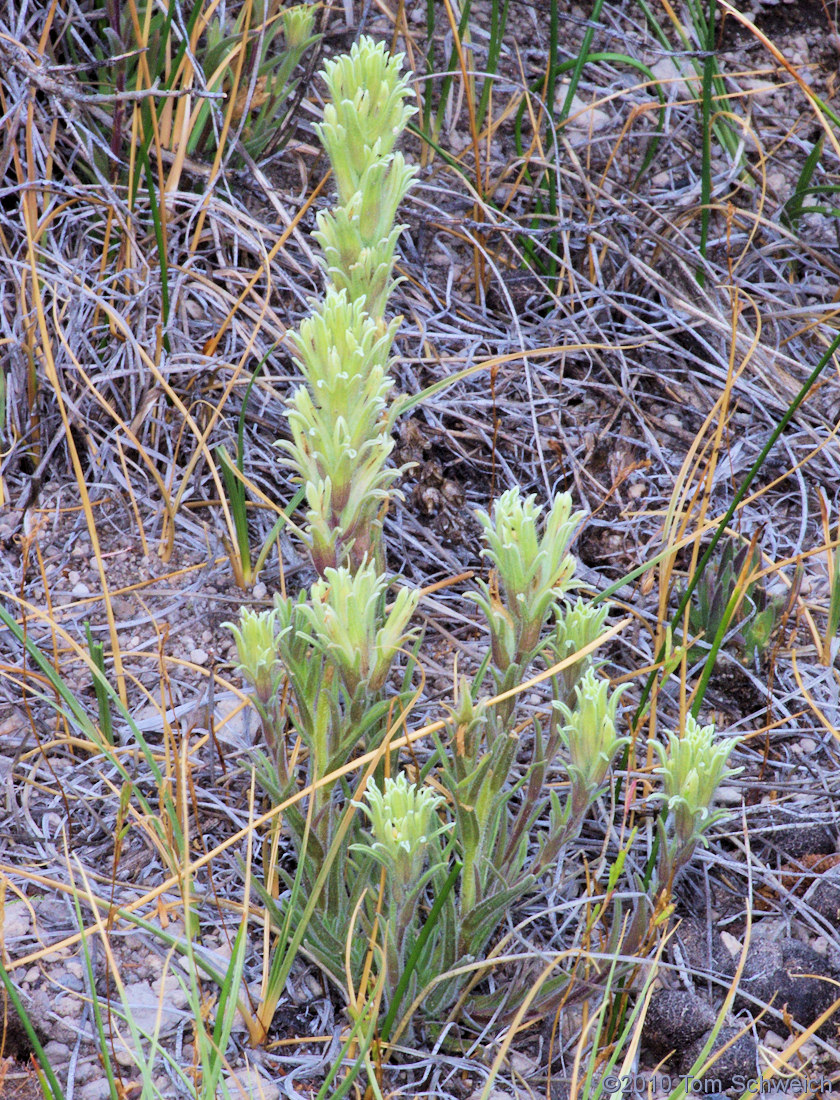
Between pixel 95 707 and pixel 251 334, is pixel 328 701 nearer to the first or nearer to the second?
pixel 95 707

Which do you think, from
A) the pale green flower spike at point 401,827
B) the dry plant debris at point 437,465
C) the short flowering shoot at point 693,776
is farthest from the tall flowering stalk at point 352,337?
the short flowering shoot at point 693,776

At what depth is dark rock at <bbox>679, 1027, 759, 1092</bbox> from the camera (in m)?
1.72

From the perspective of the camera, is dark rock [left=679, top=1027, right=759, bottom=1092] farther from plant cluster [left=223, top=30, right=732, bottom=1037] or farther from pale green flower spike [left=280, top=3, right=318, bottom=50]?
pale green flower spike [left=280, top=3, right=318, bottom=50]

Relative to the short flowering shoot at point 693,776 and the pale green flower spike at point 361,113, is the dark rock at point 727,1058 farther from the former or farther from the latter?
the pale green flower spike at point 361,113

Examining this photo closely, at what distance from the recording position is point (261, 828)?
1990 millimetres

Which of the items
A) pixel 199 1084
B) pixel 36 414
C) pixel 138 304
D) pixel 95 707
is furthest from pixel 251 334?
pixel 199 1084

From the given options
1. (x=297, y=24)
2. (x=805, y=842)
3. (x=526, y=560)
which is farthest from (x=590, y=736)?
(x=297, y=24)

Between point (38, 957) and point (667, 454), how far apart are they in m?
2.03

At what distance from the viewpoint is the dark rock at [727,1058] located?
1.72 m

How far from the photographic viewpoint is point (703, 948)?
6.30ft

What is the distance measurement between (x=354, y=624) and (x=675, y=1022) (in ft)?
3.17

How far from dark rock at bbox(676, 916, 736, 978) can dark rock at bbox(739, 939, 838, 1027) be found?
4 centimetres

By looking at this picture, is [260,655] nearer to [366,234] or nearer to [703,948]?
[366,234]

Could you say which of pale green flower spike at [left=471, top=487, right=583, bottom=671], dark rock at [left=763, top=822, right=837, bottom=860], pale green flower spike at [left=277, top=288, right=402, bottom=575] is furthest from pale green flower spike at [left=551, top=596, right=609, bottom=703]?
dark rock at [left=763, top=822, right=837, bottom=860]
